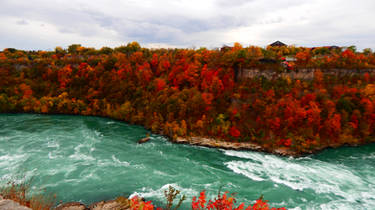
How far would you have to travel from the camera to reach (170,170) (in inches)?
968

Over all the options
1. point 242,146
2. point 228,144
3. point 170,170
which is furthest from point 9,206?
point 242,146

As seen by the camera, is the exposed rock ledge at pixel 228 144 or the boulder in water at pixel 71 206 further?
the exposed rock ledge at pixel 228 144

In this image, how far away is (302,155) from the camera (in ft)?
96.5

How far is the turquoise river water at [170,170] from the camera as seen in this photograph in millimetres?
19453

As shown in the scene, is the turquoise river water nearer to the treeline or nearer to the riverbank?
the riverbank

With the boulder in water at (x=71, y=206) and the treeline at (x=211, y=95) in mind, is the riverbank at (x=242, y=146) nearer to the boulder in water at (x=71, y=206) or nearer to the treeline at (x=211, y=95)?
the treeline at (x=211, y=95)

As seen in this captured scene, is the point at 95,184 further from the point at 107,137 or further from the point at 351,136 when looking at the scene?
the point at 351,136

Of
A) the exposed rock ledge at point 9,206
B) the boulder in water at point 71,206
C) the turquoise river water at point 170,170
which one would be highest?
the exposed rock ledge at point 9,206

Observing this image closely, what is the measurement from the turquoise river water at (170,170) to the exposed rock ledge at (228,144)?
3.65 ft

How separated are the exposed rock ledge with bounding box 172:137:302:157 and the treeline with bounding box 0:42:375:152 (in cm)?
96

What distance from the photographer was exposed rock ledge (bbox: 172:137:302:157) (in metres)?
30.0

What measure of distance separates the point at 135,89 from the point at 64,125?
18.3m

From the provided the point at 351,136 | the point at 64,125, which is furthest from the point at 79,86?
the point at 351,136

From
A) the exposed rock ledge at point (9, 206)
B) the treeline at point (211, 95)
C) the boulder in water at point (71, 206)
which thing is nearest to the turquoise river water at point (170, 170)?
the boulder in water at point (71, 206)
